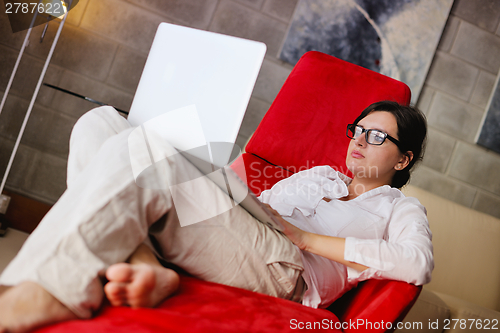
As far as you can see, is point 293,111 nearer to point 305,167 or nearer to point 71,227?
point 305,167

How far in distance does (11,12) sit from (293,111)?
5.40 ft

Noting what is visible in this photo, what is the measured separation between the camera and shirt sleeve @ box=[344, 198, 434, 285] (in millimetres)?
754

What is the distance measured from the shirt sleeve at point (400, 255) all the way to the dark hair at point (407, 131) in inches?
15.1

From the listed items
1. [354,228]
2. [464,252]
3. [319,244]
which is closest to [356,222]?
[354,228]

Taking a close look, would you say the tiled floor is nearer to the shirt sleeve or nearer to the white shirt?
the white shirt

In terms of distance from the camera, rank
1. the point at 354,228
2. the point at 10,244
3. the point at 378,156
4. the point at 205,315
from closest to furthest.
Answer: the point at 205,315 < the point at 354,228 < the point at 378,156 < the point at 10,244

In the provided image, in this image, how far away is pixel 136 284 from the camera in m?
Result: 0.53

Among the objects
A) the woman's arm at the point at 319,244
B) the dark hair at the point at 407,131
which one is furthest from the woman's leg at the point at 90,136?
the dark hair at the point at 407,131

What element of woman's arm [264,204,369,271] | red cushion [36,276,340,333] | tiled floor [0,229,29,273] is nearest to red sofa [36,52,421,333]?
red cushion [36,276,340,333]

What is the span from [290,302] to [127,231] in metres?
0.42

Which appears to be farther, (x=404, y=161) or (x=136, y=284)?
(x=404, y=161)

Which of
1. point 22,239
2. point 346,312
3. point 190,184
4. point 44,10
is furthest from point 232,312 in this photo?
point 44,10

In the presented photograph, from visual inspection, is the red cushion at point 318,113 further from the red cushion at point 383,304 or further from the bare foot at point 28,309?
the bare foot at point 28,309

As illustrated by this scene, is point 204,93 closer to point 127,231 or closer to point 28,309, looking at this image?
point 127,231
